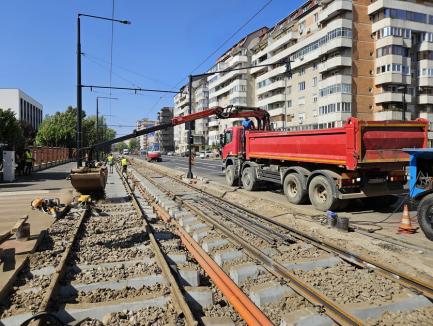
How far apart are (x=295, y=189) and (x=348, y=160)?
3056 mm

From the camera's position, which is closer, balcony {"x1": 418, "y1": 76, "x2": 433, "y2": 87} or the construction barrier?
the construction barrier

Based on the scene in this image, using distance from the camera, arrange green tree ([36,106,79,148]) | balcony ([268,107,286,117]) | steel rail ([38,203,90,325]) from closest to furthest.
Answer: steel rail ([38,203,90,325]) → green tree ([36,106,79,148]) → balcony ([268,107,286,117])

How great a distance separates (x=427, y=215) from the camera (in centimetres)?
819

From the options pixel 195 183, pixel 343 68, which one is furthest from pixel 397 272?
pixel 343 68

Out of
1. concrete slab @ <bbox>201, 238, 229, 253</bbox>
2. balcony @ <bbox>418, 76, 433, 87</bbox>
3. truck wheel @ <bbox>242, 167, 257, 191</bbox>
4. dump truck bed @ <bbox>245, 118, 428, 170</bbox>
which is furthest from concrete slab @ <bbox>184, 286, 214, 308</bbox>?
balcony @ <bbox>418, 76, 433, 87</bbox>

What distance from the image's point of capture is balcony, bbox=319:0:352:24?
2190 inches

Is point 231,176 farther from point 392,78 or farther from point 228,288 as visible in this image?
point 392,78

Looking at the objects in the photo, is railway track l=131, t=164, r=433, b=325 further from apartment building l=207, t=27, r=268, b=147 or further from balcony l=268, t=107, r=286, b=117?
apartment building l=207, t=27, r=268, b=147

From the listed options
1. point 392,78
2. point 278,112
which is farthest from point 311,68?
point 278,112

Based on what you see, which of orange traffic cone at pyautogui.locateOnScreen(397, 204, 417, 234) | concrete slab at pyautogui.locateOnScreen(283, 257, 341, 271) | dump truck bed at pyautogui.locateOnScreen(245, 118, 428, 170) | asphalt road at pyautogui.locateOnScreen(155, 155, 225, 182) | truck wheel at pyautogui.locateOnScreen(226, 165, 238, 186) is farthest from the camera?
asphalt road at pyautogui.locateOnScreen(155, 155, 225, 182)

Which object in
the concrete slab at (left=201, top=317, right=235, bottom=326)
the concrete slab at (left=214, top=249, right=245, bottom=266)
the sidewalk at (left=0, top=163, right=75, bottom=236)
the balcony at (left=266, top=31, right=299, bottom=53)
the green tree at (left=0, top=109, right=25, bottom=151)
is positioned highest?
the balcony at (left=266, top=31, right=299, bottom=53)

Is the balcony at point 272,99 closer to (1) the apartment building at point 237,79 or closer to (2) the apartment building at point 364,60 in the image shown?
(1) the apartment building at point 237,79

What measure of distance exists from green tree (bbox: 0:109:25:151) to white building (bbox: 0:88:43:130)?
5734cm

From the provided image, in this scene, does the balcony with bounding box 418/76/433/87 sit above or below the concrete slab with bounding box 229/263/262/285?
above
